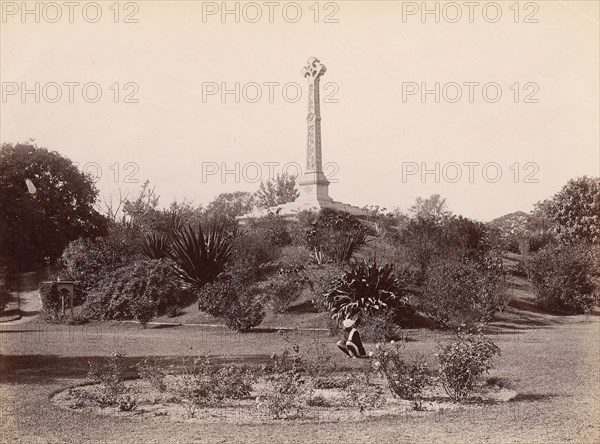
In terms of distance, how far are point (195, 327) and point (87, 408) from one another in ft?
37.0

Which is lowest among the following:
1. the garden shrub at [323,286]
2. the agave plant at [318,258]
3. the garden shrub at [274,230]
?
the garden shrub at [323,286]

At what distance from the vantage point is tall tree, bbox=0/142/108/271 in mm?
32000

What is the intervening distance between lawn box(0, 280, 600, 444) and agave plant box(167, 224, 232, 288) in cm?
511

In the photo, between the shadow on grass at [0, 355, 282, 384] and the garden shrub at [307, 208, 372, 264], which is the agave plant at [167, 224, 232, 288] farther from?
the shadow on grass at [0, 355, 282, 384]

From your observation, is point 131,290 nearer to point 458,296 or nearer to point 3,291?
point 3,291

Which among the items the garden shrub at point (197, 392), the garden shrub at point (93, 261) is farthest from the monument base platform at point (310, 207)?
the garden shrub at point (197, 392)

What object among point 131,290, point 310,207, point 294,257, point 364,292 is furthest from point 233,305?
point 310,207

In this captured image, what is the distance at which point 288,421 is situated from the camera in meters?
6.96

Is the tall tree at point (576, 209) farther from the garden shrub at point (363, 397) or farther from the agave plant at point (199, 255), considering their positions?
the garden shrub at point (363, 397)

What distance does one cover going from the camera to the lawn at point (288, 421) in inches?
244

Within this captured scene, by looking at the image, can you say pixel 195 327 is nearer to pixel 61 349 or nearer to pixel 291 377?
pixel 61 349

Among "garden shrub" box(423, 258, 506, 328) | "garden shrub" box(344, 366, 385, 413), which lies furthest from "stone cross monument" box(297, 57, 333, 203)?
"garden shrub" box(344, 366, 385, 413)

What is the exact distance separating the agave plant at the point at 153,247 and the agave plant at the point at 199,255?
2.27m

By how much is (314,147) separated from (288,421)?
92.3ft
